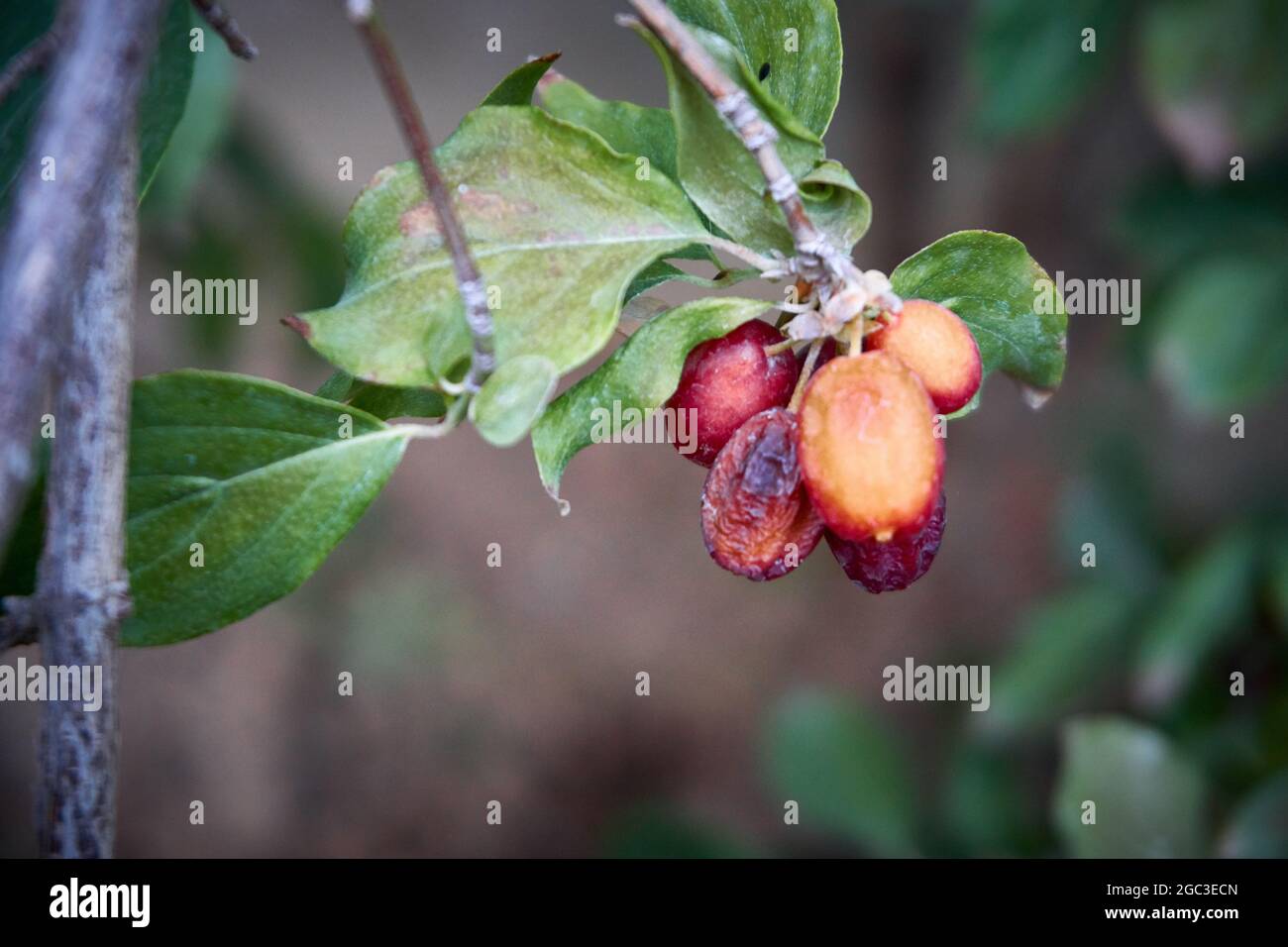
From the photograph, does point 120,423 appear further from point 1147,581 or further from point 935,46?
point 935,46

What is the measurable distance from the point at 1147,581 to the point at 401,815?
6.36 ft

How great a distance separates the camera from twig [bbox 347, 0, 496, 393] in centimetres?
41

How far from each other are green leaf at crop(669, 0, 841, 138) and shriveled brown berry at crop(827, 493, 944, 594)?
22 cm

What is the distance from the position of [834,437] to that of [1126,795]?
93 centimetres

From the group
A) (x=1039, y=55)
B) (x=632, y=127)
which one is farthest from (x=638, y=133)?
(x=1039, y=55)

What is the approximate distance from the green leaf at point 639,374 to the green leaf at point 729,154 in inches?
1.5

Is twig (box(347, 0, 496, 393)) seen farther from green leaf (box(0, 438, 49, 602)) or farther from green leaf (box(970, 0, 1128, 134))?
green leaf (box(970, 0, 1128, 134))

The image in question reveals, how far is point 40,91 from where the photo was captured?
1.99 feet

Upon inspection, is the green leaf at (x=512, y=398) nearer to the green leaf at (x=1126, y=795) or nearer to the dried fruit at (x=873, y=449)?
the dried fruit at (x=873, y=449)

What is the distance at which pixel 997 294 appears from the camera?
62cm

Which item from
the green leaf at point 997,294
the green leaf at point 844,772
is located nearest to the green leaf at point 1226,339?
the green leaf at point 844,772

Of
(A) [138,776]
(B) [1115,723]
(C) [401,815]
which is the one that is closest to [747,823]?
(C) [401,815]

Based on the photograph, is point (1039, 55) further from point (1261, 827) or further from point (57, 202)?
point (57, 202)
